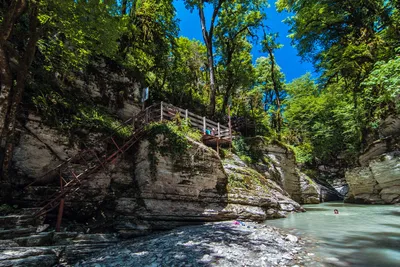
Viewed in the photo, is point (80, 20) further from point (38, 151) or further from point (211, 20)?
point (211, 20)

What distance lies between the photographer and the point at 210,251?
562 centimetres

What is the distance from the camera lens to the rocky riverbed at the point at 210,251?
5.01 metres

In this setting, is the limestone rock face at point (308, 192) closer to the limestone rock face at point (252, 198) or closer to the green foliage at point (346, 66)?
the green foliage at point (346, 66)

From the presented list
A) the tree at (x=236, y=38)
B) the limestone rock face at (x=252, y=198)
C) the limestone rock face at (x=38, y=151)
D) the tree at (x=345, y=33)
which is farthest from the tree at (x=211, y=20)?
the limestone rock face at (x=38, y=151)

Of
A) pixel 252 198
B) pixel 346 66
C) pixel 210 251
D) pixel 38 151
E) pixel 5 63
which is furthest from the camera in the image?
pixel 346 66

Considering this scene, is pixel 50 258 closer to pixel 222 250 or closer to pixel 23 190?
pixel 23 190

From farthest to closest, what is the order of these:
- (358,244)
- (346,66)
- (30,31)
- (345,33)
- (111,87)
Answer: (345,33)
(111,87)
(346,66)
(30,31)
(358,244)

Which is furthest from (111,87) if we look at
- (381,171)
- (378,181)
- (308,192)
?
(378,181)

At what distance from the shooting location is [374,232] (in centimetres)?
750

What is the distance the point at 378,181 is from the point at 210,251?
59.9 ft

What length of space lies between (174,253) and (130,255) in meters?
1.22

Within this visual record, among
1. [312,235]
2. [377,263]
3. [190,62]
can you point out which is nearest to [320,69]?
[190,62]

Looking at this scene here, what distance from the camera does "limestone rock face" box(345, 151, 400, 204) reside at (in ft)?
52.3

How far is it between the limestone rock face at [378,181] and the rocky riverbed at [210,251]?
14.4 m
